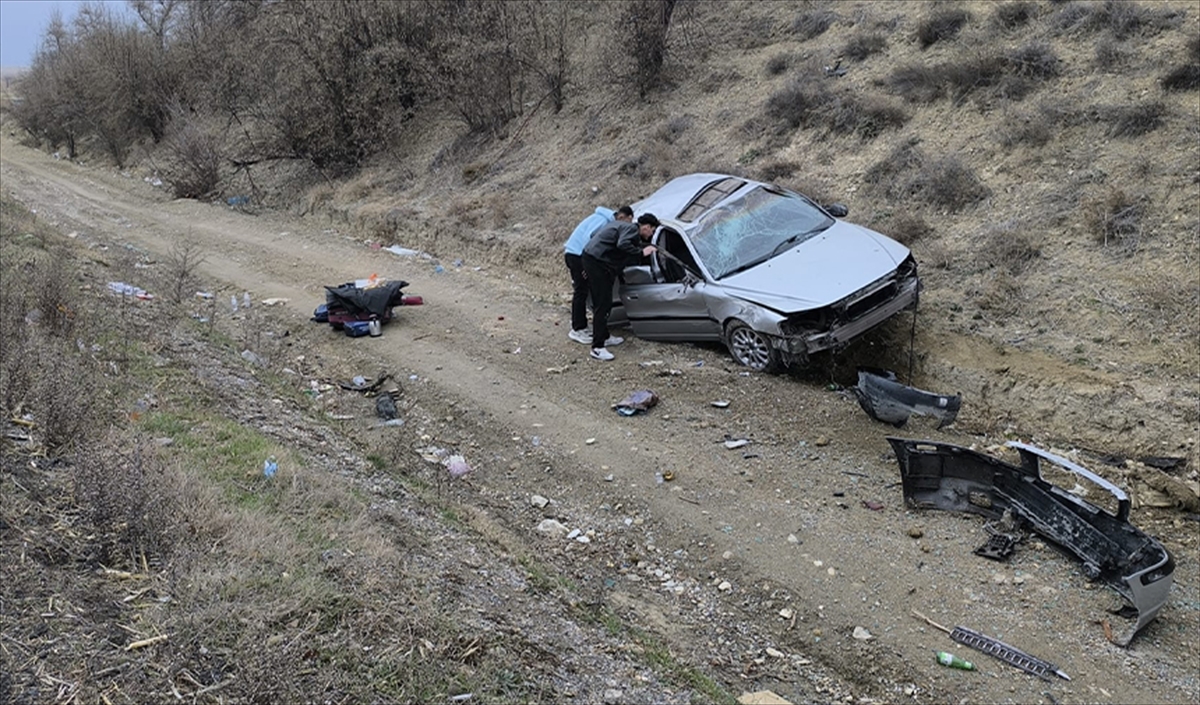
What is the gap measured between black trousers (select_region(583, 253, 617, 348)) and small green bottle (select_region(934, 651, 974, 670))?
5.58 metres

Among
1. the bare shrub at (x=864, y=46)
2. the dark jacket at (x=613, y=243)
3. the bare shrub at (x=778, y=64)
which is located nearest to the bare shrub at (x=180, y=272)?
the dark jacket at (x=613, y=243)

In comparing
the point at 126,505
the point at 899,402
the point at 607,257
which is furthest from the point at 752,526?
the point at 126,505

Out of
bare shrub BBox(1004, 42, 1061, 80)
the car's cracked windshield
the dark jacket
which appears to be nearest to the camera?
the car's cracked windshield

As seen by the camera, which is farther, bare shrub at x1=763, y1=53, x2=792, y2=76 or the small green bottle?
bare shrub at x1=763, y1=53, x2=792, y2=76

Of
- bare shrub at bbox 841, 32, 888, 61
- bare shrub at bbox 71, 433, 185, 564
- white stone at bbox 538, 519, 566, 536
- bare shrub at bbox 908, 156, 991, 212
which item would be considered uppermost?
bare shrub at bbox 841, 32, 888, 61

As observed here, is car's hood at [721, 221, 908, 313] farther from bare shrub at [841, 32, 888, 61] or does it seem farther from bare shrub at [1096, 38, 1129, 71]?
bare shrub at [841, 32, 888, 61]

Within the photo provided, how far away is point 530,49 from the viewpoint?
A: 68.6 feet

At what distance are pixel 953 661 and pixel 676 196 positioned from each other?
6548 millimetres

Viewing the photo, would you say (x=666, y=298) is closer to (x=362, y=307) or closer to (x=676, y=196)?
(x=676, y=196)

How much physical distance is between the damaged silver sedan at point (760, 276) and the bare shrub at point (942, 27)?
6885mm

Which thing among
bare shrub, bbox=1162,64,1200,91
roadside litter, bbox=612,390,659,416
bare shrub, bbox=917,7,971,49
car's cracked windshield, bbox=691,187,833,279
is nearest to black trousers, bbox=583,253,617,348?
car's cracked windshield, bbox=691,187,833,279

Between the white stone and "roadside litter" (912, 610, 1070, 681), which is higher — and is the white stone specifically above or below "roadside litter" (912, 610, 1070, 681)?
above

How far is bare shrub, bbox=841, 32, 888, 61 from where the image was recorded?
15.9 m

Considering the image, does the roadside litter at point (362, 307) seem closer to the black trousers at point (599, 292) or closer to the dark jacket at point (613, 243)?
the black trousers at point (599, 292)
